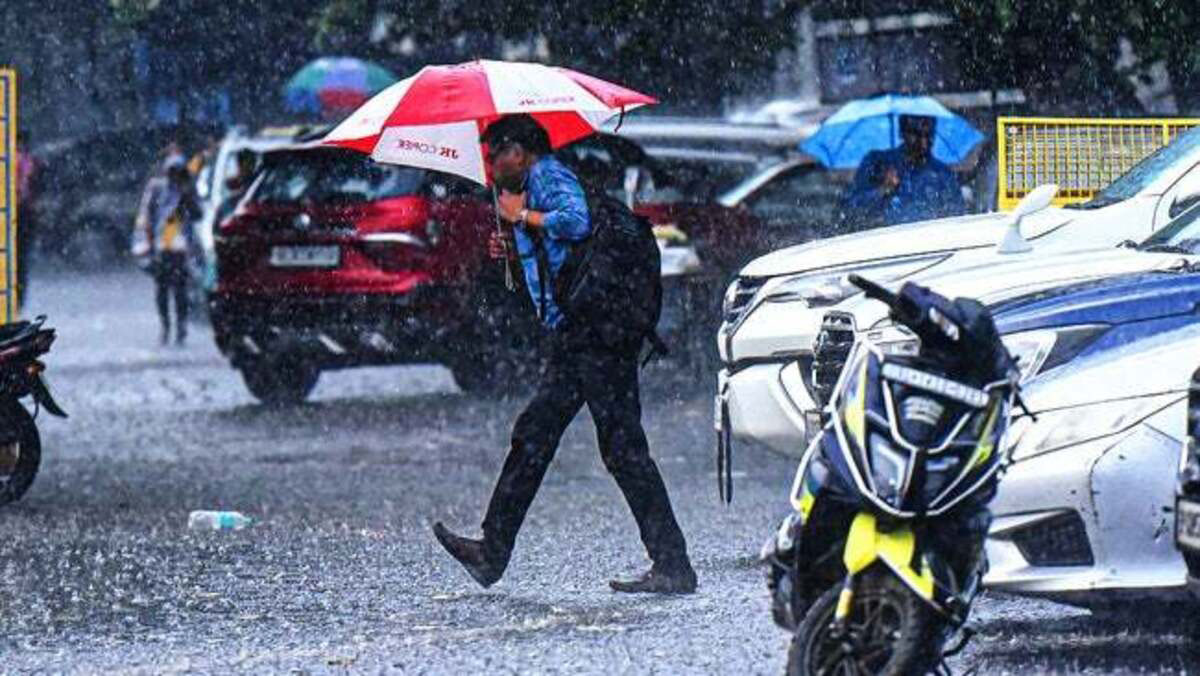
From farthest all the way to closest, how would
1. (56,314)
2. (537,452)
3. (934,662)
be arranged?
1. (56,314)
2. (537,452)
3. (934,662)

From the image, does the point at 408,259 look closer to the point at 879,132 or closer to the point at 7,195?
the point at 879,132

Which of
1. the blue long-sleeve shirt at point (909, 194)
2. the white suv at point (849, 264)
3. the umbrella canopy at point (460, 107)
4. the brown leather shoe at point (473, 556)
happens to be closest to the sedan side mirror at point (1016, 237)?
the white suv at point (849, 264)

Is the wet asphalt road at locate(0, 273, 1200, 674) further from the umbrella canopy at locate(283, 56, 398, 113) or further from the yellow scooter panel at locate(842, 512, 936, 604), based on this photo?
the umbrella canopy at locate(283, 56, 398, 113)

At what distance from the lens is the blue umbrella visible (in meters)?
15.6

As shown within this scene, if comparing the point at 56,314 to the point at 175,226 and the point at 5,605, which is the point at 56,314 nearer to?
the point at 175,226

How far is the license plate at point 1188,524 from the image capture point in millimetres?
6992

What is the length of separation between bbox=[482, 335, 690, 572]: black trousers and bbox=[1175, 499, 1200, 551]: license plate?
283cm

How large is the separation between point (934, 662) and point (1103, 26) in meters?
9.87

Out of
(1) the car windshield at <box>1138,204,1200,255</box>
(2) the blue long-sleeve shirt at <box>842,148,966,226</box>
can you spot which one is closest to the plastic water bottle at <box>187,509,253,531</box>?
(2) the blue long-sleeve shirt at <box>842,148,966,226</box>

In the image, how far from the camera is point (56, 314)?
29.2 meters

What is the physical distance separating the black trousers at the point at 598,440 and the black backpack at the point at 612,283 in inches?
3.4

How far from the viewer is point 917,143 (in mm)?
14586

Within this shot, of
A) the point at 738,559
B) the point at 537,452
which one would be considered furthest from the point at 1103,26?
the point at 537,452

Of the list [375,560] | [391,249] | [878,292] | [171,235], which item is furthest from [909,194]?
[171,235]
